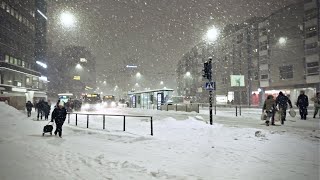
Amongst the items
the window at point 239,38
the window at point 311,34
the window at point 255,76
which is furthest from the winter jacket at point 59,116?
the window at point 239,38

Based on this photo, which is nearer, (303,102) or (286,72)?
(303,102)

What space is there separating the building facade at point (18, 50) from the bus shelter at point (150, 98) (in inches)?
639

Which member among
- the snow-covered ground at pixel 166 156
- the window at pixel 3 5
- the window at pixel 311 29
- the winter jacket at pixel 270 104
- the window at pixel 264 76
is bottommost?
the snow-covered ground at pixel 166 156

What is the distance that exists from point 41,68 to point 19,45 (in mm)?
26052

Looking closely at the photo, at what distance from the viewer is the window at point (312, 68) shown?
137ft

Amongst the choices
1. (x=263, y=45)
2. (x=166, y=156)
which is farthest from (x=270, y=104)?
(x=263, y=45)

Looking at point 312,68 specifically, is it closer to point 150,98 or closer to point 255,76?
point 255,76

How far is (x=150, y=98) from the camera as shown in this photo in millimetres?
38906

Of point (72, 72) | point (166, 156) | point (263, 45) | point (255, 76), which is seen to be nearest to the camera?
point (166, 156)

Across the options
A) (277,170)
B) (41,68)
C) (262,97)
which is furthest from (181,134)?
(41,68)

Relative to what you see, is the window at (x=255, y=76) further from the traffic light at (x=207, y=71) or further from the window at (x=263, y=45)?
the traffic light at (x=207, y=71)

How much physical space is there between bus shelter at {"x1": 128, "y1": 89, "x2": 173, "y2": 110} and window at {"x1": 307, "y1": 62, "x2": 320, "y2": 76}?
21.6 m

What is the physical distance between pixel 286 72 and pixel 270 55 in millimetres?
5083

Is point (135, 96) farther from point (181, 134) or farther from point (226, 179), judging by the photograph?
point (226, 179)
